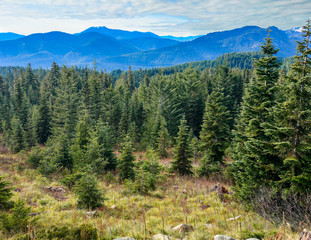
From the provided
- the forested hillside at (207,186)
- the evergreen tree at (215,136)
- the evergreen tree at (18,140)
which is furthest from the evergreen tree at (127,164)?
the evergreen tree at (18,140)

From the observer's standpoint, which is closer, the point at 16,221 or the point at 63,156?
the point at 16,221

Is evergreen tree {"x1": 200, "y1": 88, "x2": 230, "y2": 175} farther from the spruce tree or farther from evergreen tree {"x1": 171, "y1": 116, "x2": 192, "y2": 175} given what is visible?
the spruce tree

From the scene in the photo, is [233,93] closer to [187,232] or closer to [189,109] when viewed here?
[189,109]

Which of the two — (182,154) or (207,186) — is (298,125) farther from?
(182,154)

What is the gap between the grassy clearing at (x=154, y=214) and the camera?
228 inches

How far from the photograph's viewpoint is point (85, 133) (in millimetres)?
A: 19312

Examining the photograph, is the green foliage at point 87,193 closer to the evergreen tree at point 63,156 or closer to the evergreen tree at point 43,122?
the evergreen tree at point 63,156

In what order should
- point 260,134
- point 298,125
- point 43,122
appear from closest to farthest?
point 298,125 → point 260,134 → point 43,122

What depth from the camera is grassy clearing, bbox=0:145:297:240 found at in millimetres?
5801

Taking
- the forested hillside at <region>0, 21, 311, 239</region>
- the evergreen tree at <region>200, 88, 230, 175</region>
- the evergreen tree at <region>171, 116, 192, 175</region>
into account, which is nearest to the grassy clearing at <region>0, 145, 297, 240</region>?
the forested hillside at <region>0, 21, 311, 239</region>

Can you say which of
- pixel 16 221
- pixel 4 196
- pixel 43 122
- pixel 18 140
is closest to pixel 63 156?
pixel 4 196

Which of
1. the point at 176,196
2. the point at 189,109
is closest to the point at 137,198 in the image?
the point at 176,196

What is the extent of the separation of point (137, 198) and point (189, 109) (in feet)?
107

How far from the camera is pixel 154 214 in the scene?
333 inches
